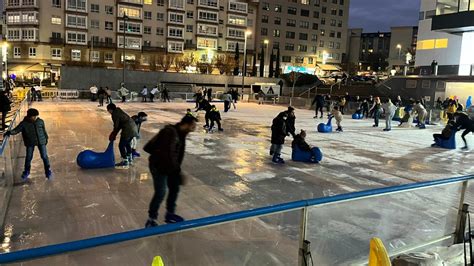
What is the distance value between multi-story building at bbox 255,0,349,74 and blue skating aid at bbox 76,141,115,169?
7843 cm

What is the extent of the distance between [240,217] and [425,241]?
303 cm

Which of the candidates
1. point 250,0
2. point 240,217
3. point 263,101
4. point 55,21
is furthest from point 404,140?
point 250,0

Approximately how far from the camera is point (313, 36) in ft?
316

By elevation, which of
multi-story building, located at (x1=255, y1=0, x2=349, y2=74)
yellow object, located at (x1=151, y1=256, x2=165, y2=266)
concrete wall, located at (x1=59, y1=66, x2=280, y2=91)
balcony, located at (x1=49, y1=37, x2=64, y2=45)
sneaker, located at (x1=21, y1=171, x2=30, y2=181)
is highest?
multi-story building, located at (x1=255, y1=0, x2=349, y2=74)

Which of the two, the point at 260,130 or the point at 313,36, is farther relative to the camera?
the point at 313,36

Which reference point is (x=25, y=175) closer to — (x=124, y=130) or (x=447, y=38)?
(x=124, y=130)

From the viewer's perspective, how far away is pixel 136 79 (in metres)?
48.0

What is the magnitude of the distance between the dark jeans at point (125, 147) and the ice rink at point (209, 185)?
414 mm

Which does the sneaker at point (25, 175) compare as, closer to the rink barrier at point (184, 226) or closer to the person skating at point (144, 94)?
the rink barrier at point (184, 226)

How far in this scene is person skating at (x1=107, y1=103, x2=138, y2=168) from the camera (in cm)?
927

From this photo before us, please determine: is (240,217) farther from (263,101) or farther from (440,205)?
(263,101)

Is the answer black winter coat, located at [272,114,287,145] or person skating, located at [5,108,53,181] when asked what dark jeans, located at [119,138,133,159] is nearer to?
person skating, located at [5,108,53,181]

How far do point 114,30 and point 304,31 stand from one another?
43001mm

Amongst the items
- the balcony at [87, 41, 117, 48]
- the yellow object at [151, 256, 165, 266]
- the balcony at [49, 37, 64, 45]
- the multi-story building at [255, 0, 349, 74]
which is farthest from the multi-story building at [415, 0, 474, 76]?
the balcony at [49, 37, 64, 45]
